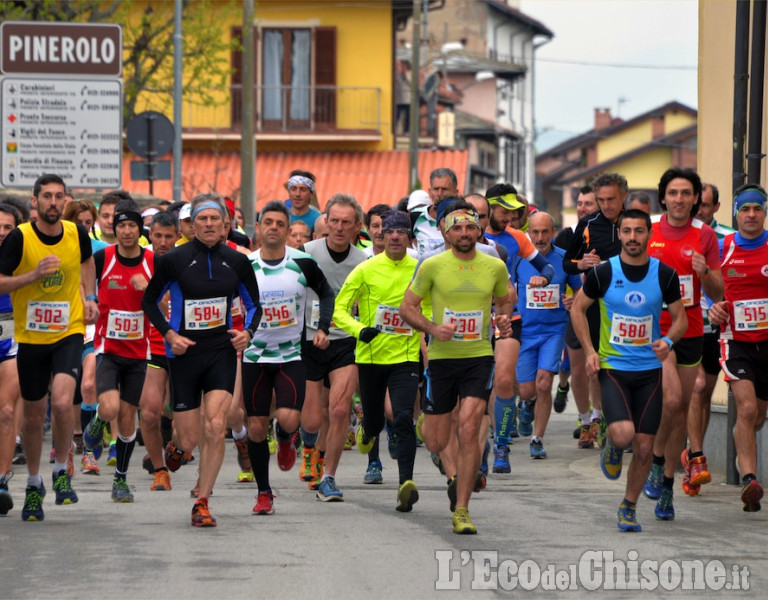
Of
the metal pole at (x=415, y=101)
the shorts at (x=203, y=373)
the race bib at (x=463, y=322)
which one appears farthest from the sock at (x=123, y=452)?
the metal pole at (x=415, y=101)

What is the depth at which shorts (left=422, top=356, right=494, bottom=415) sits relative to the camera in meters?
10.4

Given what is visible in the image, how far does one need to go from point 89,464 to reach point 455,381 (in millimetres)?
4429

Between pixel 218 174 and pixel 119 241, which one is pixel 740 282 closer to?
pixel 119 241

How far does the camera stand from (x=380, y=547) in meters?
9.45

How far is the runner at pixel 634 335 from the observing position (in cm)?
1024

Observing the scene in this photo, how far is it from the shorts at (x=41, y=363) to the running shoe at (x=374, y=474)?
117 inches

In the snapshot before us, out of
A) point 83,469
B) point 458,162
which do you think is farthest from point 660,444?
point 458,162

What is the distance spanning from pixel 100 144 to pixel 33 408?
8523 millimetres

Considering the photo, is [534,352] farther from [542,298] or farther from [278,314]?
[278,314]

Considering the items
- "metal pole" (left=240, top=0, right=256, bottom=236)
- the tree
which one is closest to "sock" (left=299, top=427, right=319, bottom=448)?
the tree

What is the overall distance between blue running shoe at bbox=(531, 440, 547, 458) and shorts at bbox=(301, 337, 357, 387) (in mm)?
3239

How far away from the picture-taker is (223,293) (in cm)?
1052

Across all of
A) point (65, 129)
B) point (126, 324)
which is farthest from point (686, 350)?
point (65, 129)

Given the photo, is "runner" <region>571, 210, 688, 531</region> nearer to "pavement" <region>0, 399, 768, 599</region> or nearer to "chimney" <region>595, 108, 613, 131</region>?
"pavement" <region>0, 399, 768, 599</region>
